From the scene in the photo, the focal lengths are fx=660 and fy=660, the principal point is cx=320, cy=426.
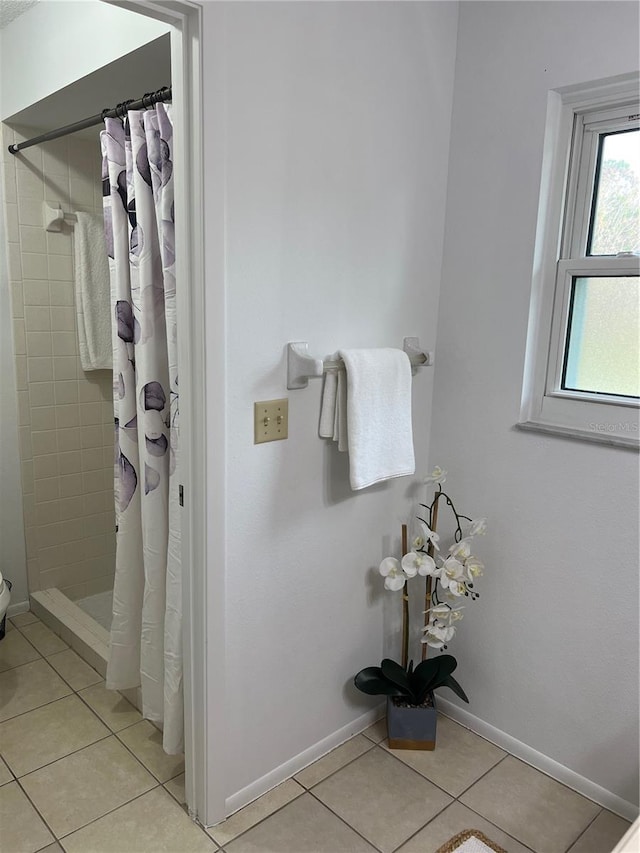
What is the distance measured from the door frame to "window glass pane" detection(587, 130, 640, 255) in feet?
3.43

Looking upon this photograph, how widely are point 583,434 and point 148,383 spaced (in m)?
1.22

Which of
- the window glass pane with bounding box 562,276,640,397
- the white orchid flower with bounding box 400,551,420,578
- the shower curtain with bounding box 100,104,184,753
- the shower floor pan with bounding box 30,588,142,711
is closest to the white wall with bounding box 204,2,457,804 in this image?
the white orchid flower with bounding box 400,551,420,578

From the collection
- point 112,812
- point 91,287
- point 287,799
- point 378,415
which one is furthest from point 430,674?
point 91,287

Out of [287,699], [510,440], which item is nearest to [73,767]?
[287,699]

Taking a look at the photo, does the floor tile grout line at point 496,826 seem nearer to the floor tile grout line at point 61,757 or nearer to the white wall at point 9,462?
the floor tile grout line at point 61,757

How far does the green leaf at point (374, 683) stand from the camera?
6.74 feet

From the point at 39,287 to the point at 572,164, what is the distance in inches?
82.1

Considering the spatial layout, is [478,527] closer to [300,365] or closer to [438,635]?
[438,635]

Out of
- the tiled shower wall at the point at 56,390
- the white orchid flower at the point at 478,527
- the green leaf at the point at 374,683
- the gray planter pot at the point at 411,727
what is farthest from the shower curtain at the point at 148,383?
the tiled shower wall at the point at 56,390

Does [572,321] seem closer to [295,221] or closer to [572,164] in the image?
[572,164]

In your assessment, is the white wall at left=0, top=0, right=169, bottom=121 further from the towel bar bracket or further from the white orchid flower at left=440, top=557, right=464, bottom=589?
the white orchid flower at left=440, top=557, right=464, bottom=589

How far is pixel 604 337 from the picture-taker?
6.02 feet

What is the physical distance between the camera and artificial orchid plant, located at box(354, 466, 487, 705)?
2.01 meters

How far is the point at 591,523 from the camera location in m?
1.85
